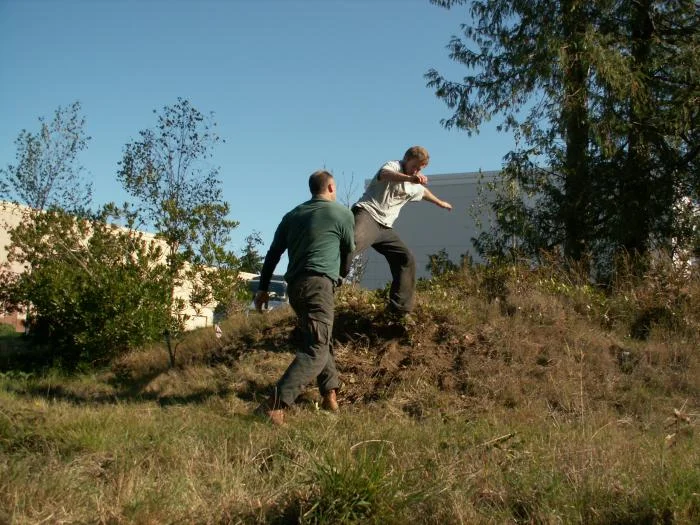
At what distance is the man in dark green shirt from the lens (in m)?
5.32

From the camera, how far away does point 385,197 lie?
259 inches

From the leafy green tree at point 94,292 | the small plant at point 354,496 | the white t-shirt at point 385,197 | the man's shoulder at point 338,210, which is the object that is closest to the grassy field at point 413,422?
the small plant at point 354,496

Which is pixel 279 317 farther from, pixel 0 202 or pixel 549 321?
pixel 0 202

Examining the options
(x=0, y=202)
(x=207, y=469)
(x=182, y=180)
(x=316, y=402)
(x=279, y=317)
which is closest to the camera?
(x=207, y=469)

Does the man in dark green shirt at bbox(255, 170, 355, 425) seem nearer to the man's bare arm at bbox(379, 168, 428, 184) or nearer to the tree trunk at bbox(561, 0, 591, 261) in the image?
the man's bare arm at bbox(379, 168, 428, 184)

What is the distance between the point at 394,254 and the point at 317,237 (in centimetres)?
137

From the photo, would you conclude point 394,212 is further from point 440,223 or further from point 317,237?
point 440,223

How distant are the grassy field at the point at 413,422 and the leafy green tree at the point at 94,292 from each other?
41 cm

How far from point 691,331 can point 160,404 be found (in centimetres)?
531

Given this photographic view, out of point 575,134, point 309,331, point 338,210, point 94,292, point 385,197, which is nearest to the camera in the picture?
point 309,331

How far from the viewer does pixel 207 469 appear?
414cm

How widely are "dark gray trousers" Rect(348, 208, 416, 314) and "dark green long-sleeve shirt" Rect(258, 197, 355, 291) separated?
0.67 metres

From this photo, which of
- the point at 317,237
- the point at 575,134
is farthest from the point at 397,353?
the point at 575,134

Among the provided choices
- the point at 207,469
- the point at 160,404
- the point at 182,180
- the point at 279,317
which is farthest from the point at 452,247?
the point at 207,469
